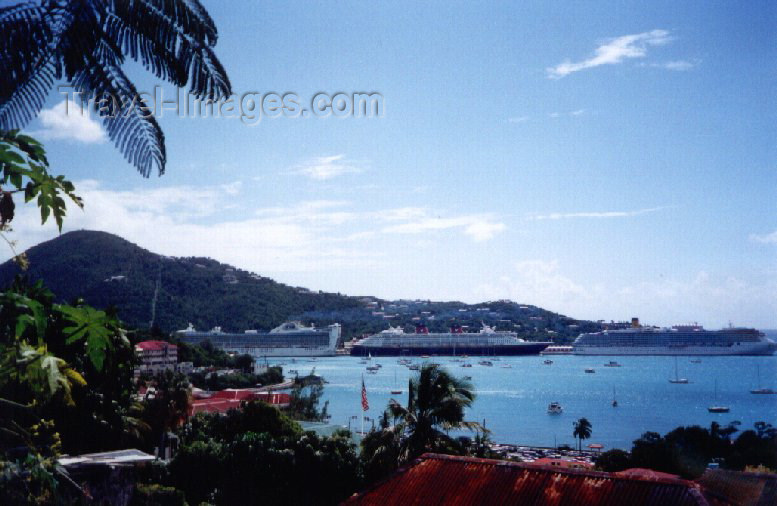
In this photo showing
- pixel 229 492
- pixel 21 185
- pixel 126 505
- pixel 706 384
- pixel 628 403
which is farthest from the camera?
pixel 706 384

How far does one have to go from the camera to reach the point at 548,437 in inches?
1700

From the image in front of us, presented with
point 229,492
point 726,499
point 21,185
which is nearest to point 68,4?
point 21,185

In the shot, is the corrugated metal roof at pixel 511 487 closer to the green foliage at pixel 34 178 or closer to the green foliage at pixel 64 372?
the green foliage at pixel 64 372

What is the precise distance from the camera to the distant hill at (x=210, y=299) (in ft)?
292

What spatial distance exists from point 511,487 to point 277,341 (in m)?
102

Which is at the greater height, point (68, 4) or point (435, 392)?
point (68, 4)

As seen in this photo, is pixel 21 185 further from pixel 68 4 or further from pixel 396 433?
pixel 396 433

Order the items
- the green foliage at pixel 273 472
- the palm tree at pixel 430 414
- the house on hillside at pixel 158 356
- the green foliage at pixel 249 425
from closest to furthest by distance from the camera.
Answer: the palm tree at pixel 430 414
the green foliage at pixel 273 472
the green foliage at pixel 249 425
the house on hillside at pixel 158 356

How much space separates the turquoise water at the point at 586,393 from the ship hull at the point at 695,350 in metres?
Answer: 1.47

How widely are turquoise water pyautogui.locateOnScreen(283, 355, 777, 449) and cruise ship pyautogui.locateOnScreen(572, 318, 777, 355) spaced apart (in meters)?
1.85

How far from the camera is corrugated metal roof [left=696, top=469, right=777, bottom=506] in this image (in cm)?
644

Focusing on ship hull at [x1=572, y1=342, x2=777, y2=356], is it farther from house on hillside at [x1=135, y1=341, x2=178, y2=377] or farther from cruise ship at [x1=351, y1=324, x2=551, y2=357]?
house on hillside at [x1=135, y1=341, x2=178, y2=377]

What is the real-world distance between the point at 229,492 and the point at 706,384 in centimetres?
7254

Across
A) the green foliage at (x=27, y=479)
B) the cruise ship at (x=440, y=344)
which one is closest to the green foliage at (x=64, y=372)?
the green foliage at (x=27, y=479)
